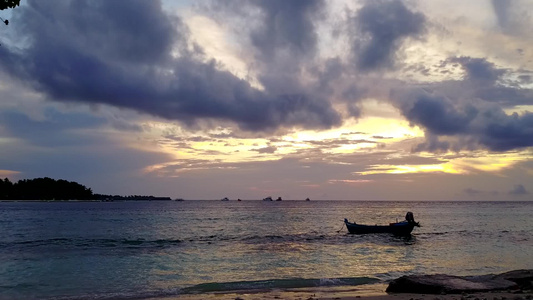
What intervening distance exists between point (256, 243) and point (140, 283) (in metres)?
21.3

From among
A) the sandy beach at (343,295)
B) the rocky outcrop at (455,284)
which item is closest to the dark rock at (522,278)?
the rocky outcrop at (455,284)

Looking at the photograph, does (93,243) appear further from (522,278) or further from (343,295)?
(522,278)

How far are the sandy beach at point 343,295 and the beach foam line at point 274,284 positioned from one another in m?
0.88

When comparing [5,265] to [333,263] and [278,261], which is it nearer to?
[278,261]

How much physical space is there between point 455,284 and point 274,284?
8.31 m

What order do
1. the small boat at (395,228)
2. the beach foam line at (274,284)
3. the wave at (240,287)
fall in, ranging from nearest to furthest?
the wave at (240,287), the beach foam line at (274,284), the small boat at (395,228)

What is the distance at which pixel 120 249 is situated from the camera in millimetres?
37094

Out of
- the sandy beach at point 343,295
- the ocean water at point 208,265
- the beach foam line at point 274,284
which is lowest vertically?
the ocean water at point 208,265

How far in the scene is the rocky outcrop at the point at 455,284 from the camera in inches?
630

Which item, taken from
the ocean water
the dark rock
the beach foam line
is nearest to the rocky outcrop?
the dark rock

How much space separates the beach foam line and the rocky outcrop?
11.5 ft

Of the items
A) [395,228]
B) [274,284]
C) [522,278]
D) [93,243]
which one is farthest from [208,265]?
[395,228]

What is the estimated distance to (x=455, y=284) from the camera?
1639cm

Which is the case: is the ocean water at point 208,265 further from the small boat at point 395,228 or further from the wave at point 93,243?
the small boat at point 395,228
